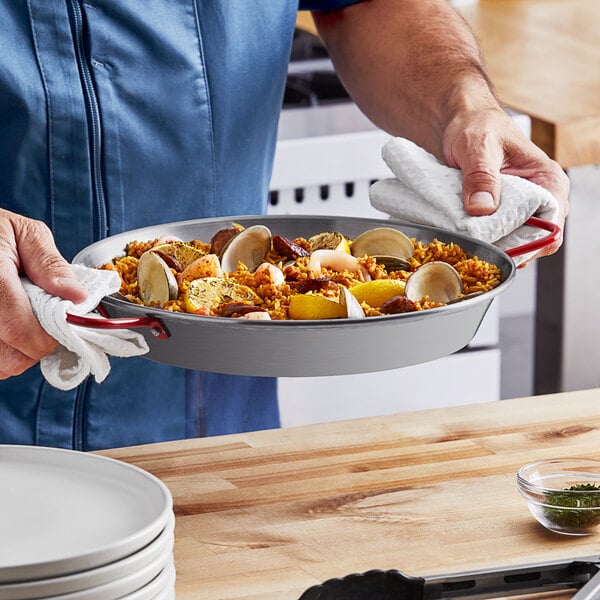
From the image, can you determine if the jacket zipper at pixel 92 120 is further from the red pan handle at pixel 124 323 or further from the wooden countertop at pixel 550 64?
the wooden countertop at pixel 550 64

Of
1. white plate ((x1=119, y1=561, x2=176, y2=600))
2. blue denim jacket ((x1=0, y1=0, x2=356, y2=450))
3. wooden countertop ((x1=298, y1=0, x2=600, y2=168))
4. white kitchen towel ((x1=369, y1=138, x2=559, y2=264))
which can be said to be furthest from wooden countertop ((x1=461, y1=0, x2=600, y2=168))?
white plate ((x1=119, y1=561, x2=176, y2=600))

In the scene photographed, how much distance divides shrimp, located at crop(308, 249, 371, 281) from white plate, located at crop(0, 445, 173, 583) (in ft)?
0.87

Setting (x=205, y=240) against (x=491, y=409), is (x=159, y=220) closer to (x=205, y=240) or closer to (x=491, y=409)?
(x=205, y=240)

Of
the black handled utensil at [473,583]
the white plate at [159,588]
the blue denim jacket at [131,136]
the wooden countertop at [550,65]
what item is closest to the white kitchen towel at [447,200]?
the blue denim jacket at [131,136]

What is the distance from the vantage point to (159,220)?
1.31 m

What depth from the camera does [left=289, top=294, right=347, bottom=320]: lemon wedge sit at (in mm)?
871

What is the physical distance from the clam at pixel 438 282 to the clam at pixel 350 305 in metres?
0.08

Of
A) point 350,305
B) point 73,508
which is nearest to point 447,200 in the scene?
point 350,305

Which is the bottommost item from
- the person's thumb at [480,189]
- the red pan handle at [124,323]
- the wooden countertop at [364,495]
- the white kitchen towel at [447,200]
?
the wooden countertop at [364,495]

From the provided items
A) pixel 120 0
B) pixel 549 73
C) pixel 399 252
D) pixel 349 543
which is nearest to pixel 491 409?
pixel 399 252

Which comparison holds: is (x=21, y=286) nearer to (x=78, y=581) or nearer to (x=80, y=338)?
(x=80, y=338)

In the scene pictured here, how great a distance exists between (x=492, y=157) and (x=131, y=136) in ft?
1.21

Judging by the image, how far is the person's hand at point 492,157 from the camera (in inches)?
43.1

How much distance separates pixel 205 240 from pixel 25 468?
34cm
